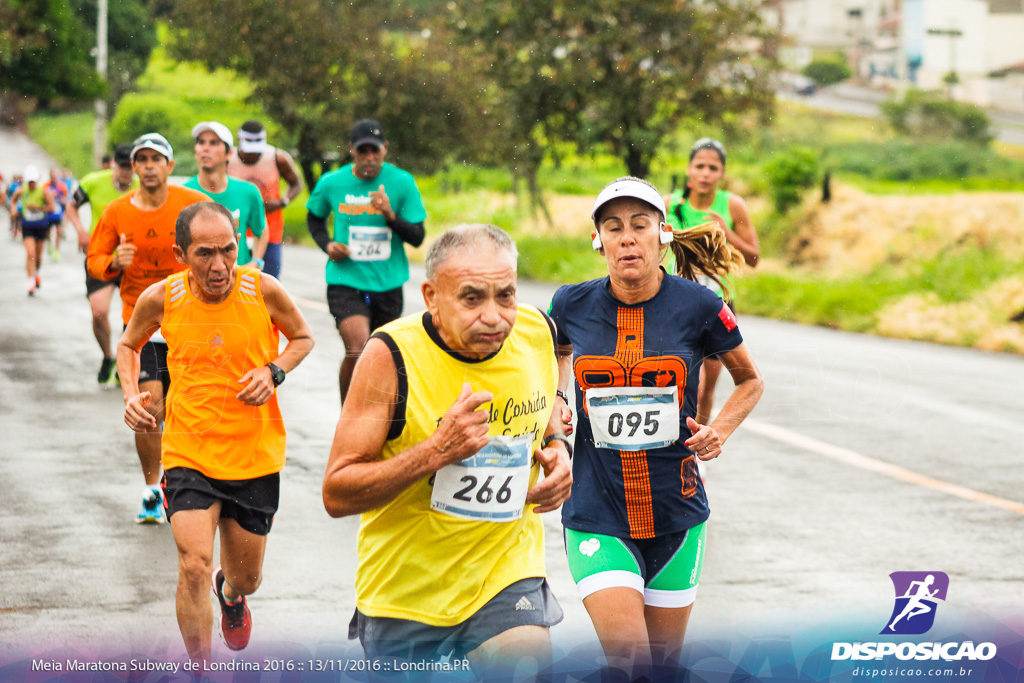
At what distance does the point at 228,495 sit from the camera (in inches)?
149

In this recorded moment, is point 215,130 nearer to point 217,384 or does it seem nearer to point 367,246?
point 217,384

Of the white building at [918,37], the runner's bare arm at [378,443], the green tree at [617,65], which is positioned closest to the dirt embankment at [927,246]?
the green tree at [617,65]

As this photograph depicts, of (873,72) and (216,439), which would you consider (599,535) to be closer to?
(216,439)

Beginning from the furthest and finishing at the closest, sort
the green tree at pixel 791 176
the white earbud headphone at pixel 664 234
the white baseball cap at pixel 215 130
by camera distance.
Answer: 1. the green tree at pixel 791 176
2. the white baseball cap at pixel 215 130
3. the white earbud headphone at pixel 664 234

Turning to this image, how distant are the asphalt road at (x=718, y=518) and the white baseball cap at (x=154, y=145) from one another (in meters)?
1.59

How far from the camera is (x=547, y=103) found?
16.0 feet

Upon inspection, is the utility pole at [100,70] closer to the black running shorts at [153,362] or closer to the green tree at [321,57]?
the green tree at [321,57]

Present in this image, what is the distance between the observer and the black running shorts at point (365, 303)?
6.56 metres

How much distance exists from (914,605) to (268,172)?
4339mm


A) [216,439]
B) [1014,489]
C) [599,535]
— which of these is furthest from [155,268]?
[1014,489]

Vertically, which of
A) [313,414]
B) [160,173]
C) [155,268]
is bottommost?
[313,414]

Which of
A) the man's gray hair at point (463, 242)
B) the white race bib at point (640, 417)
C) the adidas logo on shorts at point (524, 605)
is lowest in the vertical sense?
the adidas logo on shorts at point (524, 605)

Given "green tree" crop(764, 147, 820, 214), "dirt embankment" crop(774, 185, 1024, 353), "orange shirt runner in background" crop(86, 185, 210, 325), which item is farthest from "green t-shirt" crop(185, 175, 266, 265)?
"dirt embankment" crop(774, 185, 1024, 353)

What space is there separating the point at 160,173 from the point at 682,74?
9.90ft
